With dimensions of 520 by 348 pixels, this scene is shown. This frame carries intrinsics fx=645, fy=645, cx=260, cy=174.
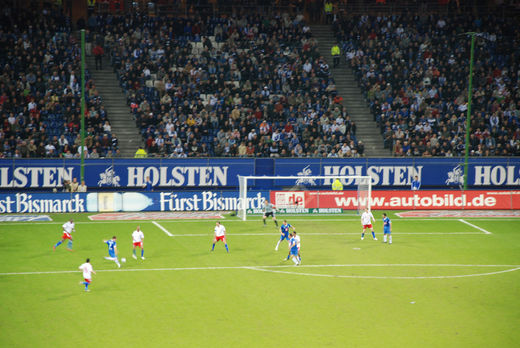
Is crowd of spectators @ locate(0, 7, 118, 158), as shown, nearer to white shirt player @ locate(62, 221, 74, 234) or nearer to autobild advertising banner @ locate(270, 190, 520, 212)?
white shirt player @ locate(62, 221, 74, 234)

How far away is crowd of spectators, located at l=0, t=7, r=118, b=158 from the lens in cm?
4275

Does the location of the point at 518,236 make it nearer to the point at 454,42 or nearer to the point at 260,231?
the point at 260,231

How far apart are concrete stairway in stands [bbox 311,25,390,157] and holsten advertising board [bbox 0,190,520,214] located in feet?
22.0

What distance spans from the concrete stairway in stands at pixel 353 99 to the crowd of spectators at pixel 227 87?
1.65 m

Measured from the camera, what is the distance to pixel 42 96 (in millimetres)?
45406

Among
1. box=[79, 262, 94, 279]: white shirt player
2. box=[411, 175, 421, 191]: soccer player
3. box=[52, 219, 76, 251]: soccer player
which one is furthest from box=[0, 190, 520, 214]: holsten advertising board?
box=[79, 262, 94, 279]: white shirt player

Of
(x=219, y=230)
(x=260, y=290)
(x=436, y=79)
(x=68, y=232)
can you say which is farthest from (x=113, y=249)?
(x=436, y=79)

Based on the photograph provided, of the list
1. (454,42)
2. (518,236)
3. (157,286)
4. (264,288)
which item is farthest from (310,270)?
(454,42)

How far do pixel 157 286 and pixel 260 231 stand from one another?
464 inches

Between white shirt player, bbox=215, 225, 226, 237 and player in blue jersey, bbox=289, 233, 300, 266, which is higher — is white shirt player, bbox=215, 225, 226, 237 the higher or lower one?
the higher one

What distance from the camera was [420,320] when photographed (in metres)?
21.5

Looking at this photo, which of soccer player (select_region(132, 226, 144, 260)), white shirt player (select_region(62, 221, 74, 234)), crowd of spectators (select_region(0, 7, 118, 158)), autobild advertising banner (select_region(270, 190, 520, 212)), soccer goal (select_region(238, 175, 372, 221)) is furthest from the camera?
crowd of spectators (select_region(0, 7, 118, 158))

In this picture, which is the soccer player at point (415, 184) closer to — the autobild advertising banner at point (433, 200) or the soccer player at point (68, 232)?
the autobild advertising banner at point (433, 200)

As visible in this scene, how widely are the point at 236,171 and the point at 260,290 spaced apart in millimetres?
20659
